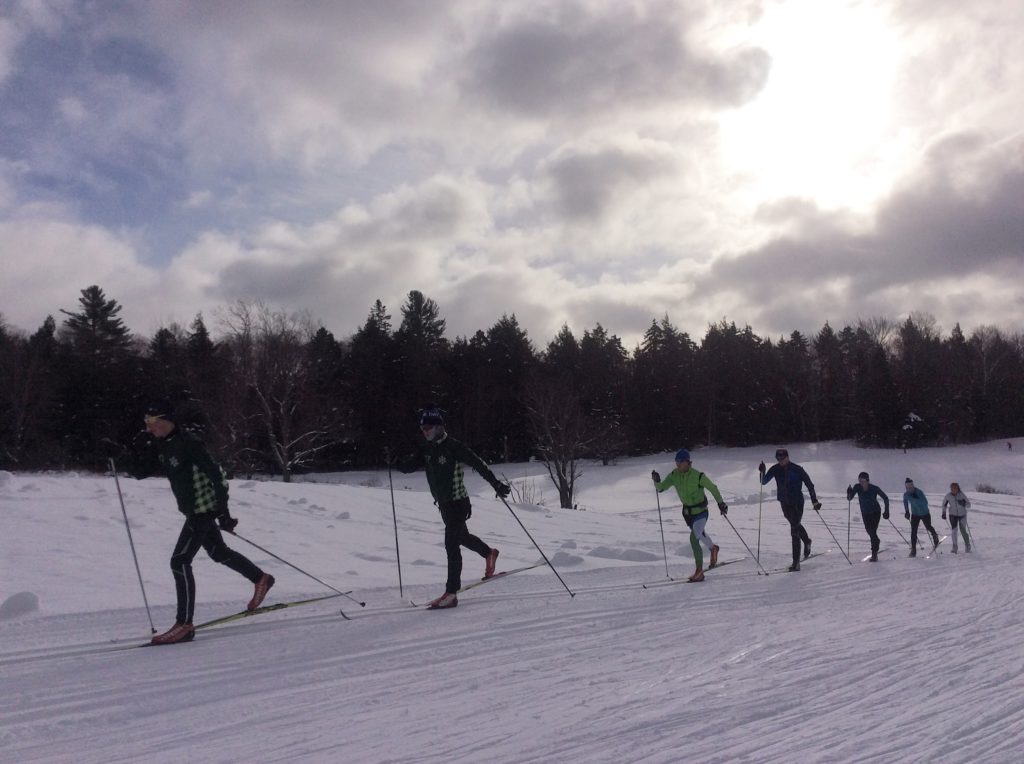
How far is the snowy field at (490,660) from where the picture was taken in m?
3.62

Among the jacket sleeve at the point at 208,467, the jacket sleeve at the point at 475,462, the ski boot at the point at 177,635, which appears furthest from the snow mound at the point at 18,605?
the jacket sleeve at the point at 475,462

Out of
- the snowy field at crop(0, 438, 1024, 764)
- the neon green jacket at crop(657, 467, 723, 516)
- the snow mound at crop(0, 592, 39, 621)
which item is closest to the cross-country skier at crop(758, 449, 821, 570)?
the snowy field at crop(0, 438, 1024, 764)

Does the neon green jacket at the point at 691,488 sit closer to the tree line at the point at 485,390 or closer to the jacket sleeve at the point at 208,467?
the jacket sleeve at the point at 208,467

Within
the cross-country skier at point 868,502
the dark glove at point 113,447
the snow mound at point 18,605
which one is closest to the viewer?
the snow mound at point 18,605

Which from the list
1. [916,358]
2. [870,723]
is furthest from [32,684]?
[916,358]

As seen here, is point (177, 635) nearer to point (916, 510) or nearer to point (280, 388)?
point (916, 510)

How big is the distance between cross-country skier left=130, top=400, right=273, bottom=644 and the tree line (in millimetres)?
27098

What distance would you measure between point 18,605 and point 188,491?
6.66ft

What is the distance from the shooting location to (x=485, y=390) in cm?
5347

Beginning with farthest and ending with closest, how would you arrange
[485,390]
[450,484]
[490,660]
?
[485,390], [450,484], [490,660]

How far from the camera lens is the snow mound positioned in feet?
21.0

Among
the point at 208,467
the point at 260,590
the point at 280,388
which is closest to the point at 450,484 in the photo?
the point at 260,590

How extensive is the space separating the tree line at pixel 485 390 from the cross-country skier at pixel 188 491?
27.1m

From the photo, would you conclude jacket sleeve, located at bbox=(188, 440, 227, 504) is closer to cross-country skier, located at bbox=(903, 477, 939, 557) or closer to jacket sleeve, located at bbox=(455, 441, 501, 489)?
jacket sleeve, located at bbox=(455, 441, 501, 489)
